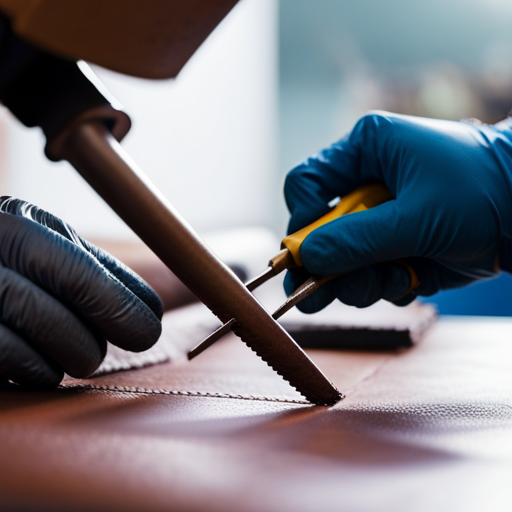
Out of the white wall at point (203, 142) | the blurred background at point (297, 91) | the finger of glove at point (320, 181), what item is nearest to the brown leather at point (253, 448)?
the finger of glove at point (320, 181)

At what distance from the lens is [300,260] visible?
1.72 feet

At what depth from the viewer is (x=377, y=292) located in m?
0.60

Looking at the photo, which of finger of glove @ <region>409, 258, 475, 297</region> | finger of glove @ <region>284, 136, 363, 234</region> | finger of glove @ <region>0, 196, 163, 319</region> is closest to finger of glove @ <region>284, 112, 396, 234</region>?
finger of glove @ <region>284, 136, 363, 234</region>

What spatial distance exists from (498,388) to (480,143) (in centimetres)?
28

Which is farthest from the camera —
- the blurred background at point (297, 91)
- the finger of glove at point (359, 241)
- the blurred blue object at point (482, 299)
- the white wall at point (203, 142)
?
the blurred blue object at point (482, 299)

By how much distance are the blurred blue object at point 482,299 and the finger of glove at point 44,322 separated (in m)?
1.88

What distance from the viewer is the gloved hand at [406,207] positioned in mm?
546

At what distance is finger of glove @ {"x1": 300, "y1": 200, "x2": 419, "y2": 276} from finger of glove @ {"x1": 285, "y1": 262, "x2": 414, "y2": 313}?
0.04 metres

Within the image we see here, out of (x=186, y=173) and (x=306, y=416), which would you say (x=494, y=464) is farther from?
(x=186, y=173)

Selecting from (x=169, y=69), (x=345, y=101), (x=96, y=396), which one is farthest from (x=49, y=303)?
(x=345, y=101)

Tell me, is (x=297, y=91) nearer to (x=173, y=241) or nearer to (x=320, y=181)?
(x=320, y=181)

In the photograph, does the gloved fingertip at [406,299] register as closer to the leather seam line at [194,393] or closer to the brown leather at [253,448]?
the brown leather at [253,448]

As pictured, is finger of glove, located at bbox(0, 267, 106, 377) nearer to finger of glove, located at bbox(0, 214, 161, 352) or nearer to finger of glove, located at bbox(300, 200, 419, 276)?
finger of glove, located at bbox(0, 214, 161, 352)

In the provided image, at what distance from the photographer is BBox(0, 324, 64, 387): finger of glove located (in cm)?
42
